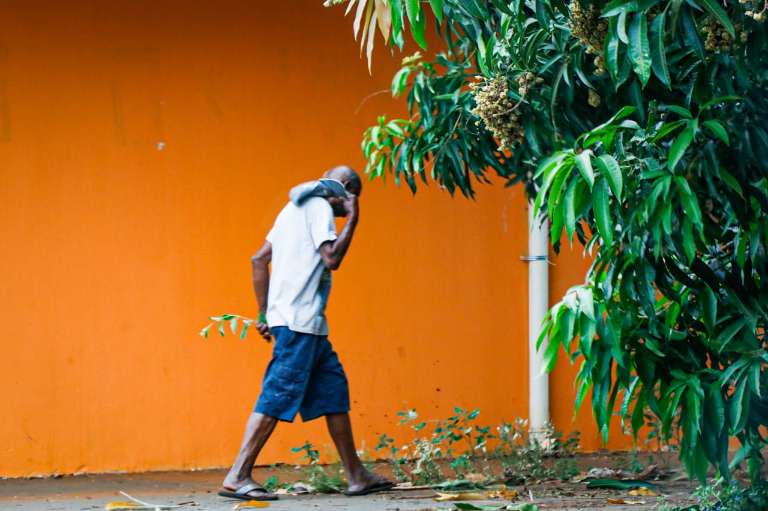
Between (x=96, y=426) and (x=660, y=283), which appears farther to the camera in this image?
Result: (x=96, y=426)

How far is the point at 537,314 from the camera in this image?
6719mm

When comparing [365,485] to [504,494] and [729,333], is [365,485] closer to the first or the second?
[504,494]

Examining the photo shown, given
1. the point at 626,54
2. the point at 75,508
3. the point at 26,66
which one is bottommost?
the point at 75,508

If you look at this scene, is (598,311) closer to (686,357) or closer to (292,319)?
(686,357)

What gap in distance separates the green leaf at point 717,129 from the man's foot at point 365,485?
2.86 m

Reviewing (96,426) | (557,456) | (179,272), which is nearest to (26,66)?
(179,272)

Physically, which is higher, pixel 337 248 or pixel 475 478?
pixel 337 248

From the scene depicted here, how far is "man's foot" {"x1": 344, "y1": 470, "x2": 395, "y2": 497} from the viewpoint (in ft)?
17.9

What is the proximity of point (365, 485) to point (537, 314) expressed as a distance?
1.77 metres

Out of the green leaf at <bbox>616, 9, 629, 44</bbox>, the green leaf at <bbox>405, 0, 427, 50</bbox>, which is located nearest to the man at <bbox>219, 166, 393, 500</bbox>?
the green leaf at <bbox>405, 0, 427, 50</bbox>

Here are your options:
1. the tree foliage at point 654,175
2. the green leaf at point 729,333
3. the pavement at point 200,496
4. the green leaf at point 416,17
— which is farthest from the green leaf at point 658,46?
the pavement at point 200,496

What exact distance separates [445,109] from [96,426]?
2.89m

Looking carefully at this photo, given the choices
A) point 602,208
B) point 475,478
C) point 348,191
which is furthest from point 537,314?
point 602,208

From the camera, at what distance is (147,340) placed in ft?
21.1
